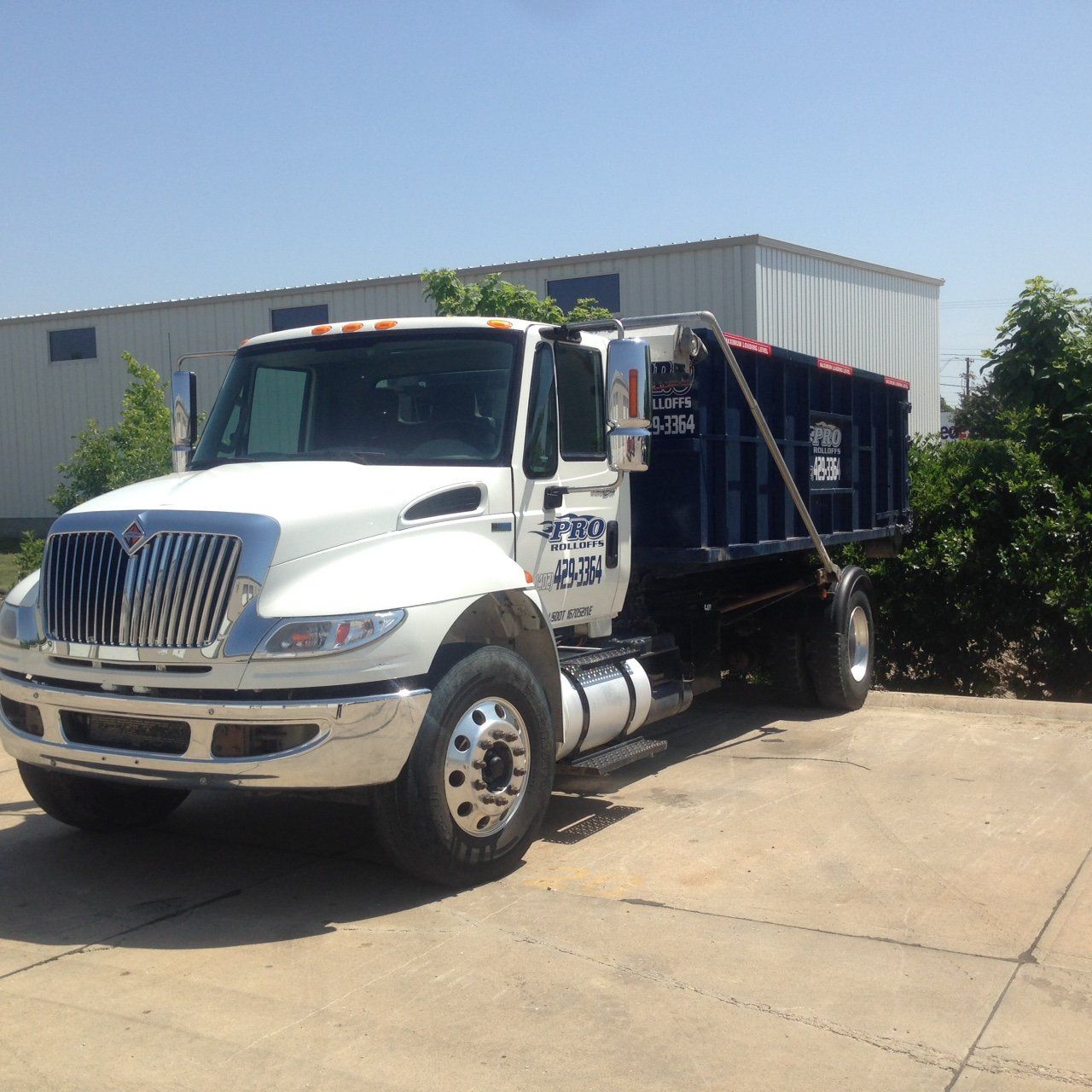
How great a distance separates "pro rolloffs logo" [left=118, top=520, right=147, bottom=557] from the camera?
546cm

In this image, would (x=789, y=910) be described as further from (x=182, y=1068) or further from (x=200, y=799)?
(x=200, y=799)

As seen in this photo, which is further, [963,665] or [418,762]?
[963,665]

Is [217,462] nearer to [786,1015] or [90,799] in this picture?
[90,799]

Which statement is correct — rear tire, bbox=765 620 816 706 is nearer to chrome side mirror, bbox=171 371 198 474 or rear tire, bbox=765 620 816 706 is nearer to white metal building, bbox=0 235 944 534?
chrome side mirror, bbox=171 371 198 474

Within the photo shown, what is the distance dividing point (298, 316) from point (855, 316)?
1229 cm

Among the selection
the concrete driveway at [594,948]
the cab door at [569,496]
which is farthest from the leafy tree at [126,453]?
the cab door at [569,496]

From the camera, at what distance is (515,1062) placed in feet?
13.1

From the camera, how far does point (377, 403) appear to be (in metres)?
6.70

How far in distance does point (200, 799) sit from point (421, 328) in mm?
3114

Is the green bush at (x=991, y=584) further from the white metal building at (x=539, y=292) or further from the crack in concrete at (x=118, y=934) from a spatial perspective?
the white metal building at (x=539, y=292)

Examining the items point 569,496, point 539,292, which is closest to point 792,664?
point 569,496

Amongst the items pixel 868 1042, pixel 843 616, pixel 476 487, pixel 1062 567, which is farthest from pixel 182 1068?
pixel 1062 567

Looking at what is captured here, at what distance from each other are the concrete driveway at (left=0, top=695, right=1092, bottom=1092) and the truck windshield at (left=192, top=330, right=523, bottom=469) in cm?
205

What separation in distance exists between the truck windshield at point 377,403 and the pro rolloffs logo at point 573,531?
0.55 meters
